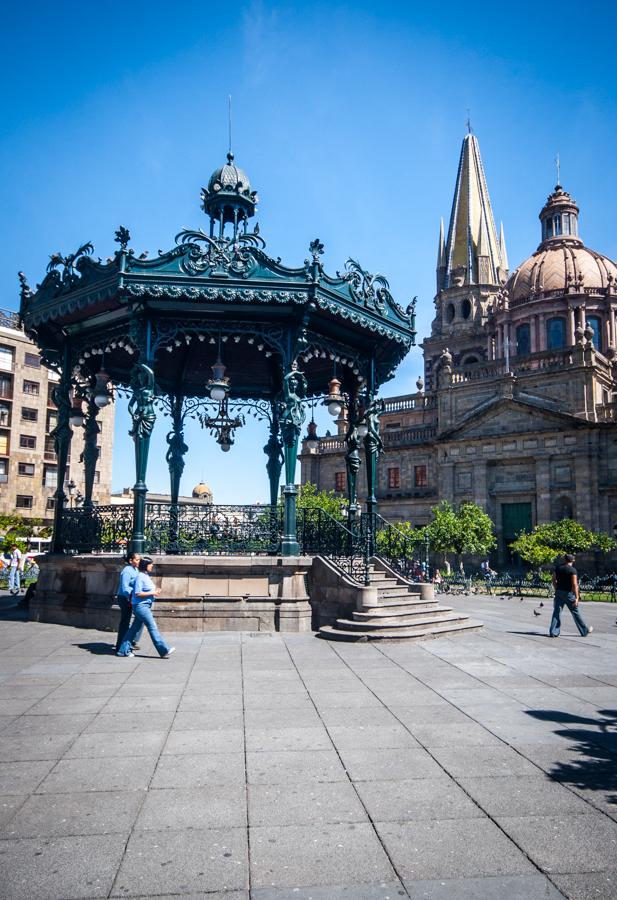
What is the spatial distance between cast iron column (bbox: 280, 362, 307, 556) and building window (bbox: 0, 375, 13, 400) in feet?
151

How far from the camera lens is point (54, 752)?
5594 millimetres

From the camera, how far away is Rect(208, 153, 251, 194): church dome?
47.5ft

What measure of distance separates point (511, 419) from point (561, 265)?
62.7 feet

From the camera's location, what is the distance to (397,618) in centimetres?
1237

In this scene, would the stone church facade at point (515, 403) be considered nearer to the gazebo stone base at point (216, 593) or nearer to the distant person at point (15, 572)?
the distant person at point (15, 572)

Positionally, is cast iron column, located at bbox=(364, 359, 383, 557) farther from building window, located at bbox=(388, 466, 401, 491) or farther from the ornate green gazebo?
building window, located at bbox=(388, 466, 401, 491)

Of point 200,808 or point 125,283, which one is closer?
point 200,808

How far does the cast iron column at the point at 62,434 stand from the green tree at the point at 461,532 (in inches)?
1007

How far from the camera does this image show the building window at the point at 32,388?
53.8 metres

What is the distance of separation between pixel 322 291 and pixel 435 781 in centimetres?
989

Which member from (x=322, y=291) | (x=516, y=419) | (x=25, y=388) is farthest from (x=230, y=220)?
(x=25, y=388)

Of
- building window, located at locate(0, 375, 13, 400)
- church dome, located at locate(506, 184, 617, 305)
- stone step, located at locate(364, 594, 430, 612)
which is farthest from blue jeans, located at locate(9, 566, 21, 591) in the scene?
church dome, located at locate(506, 184, 617, 305)

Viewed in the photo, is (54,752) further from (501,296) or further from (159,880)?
(501,296)

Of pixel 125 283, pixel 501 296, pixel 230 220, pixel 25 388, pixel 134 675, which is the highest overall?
pixel 501 296
